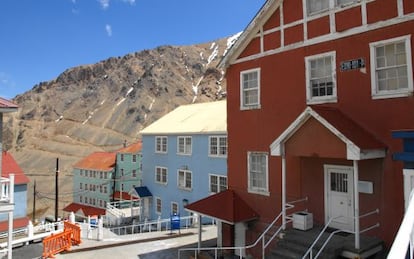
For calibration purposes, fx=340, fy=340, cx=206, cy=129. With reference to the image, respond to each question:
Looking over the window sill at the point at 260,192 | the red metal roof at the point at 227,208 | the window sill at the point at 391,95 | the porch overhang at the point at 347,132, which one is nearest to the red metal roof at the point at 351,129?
the porch overhang at the point at 347,132

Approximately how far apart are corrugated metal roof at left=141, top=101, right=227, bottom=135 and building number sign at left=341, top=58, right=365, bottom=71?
15423 millimetres

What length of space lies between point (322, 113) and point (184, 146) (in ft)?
67.9

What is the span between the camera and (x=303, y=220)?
467 inches

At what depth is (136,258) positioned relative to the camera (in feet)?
51.8

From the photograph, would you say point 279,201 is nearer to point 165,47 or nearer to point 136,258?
point 136,258

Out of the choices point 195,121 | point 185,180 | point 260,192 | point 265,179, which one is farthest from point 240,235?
point 195,121

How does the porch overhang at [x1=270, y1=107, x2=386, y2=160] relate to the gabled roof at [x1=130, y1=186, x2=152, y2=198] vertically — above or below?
above

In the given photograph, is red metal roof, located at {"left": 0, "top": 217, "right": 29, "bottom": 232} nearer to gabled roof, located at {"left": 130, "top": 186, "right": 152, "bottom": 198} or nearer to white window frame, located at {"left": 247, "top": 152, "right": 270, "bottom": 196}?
gabled roof, located at {"left": 130, "top": 186, "right": 152, "bottom": 198}

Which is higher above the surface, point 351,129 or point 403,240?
point 351,129

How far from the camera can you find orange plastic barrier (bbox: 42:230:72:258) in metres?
16.2

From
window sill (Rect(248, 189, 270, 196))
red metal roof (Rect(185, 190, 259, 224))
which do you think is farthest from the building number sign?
red metal roof (Rect(185, 190, 259, 224))

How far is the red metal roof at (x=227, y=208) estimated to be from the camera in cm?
1406

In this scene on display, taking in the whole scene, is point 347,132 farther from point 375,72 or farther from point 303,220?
point 303,220

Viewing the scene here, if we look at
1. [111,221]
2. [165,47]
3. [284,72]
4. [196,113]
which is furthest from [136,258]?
[165,47]
